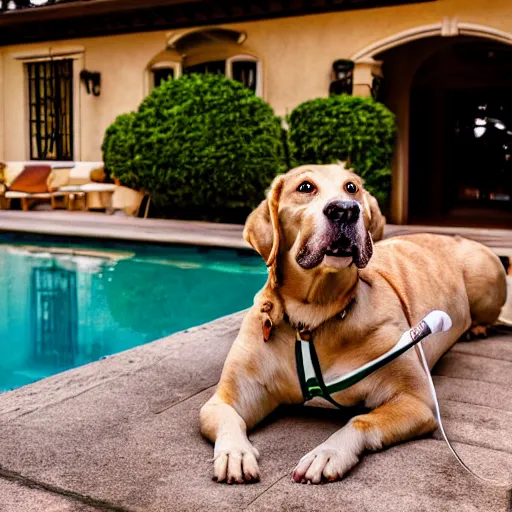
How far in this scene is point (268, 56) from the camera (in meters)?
12.9

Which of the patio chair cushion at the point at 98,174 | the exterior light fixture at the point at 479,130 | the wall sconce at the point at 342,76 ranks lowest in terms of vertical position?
the patio chair cushion at the point at 98,174

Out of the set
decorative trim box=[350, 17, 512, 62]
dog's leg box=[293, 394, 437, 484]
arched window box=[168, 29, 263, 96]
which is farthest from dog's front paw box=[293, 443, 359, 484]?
arched window box=[168, 29, 263, 96]

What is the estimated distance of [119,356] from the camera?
3797mm

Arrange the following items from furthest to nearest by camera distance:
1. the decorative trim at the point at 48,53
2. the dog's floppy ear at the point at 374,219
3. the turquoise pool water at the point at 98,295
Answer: the decorative trim at the point at 48,53, the turquoise pool water at the point at 98,295, the dog's floppy ear at the point at 374,219

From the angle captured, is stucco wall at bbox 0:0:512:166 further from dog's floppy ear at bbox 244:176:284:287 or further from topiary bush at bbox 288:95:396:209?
dog's floppy ear at bbox 244:176:284:287

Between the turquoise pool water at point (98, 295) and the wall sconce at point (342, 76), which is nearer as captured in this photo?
the turquoise pool water at point (98, 295)

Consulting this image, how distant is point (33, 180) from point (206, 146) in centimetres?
516

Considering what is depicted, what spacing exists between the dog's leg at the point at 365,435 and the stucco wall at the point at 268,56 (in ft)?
31.7

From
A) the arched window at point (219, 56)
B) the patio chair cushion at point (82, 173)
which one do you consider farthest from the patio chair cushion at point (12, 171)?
the arched window at point (219, 56)

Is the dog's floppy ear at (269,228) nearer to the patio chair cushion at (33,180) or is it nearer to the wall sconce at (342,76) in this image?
the wall sconce at (342,76)

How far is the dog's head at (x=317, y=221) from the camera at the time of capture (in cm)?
247

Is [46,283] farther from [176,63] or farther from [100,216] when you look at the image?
[176,63]

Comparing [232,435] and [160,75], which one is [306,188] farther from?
[160,75]

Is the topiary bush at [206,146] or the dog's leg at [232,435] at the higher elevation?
the topiary bush at [206,146]
